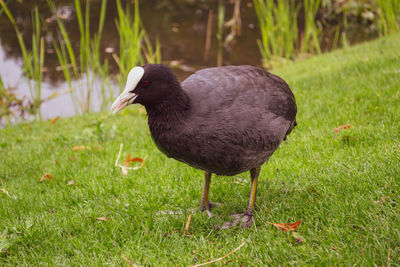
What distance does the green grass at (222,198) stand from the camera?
8.18 ft

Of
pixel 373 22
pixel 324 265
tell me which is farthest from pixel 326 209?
pixel 373 22

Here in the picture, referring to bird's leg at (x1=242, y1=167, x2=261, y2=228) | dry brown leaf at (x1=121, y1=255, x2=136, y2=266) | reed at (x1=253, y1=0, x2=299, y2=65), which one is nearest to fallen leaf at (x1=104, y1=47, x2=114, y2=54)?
reed at (x1=253, y1=0, x2=299, y2=65)

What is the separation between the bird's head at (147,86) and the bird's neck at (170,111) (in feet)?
0.11

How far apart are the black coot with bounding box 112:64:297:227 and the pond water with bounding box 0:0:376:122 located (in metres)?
5.43

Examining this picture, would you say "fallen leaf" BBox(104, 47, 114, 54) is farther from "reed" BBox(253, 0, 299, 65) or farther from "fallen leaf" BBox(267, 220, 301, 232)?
"fallen leaf" BBox(267, 220, 301, 232)

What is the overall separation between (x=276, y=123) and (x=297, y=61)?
643cm

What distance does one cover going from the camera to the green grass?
2.49 metres

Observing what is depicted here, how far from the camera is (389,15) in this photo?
28.2ft

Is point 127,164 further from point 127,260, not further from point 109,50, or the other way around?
point 109,50

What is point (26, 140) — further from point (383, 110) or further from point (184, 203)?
point (383, 110)

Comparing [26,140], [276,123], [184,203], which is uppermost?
[276,123]

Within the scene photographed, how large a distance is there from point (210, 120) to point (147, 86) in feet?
1.56

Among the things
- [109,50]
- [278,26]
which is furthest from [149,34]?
[278,26]

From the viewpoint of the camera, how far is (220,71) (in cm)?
300
